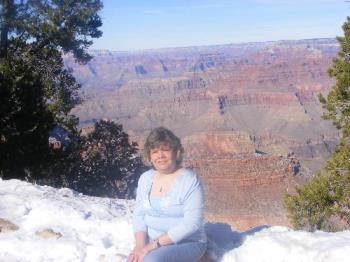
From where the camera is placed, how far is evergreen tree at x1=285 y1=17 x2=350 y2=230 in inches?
430

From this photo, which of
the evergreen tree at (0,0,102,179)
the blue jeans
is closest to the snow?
the blue jeans

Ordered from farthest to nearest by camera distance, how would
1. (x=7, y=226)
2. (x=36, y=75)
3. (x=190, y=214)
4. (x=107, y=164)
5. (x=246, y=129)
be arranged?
(x=246, y=129) → (x=107, y=164) → (x=36, y=75) → (x=7, y=226) → (x=190, y=214)

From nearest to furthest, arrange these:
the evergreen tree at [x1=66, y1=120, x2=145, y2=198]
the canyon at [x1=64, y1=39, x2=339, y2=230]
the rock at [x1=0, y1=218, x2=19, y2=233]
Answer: the rock at [x1=0, y1=218, x2=19, y2=233]
the evergreen tree at [x1=66, y1=120, x2=145, y2=198]
the canyon at [x1=64, y1=39, x2=339, y2=230]

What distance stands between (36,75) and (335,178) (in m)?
10.2

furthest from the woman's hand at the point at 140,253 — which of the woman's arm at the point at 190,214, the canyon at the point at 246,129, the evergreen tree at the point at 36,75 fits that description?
the canyon at the point at 246,129

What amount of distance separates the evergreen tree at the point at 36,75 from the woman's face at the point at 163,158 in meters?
9.49

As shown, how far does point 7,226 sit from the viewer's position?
22.0 ft

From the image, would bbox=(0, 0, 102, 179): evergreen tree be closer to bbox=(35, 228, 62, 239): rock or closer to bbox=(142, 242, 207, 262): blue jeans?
bbox=(35, 228, 62, 239): rock

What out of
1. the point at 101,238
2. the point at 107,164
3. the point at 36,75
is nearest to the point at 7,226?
the point at 101,238

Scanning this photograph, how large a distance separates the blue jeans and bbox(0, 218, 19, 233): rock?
8.48 feet

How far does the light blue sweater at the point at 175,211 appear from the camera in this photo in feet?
16.7

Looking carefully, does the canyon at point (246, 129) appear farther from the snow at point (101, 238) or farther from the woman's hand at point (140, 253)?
the woman's hand at point (140, 253)

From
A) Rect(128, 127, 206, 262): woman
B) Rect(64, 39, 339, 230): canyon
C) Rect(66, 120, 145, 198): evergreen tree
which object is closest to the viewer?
Rect(128, 127, 206, 262): woman

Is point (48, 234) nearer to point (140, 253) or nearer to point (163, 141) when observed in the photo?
point (140, 253)
